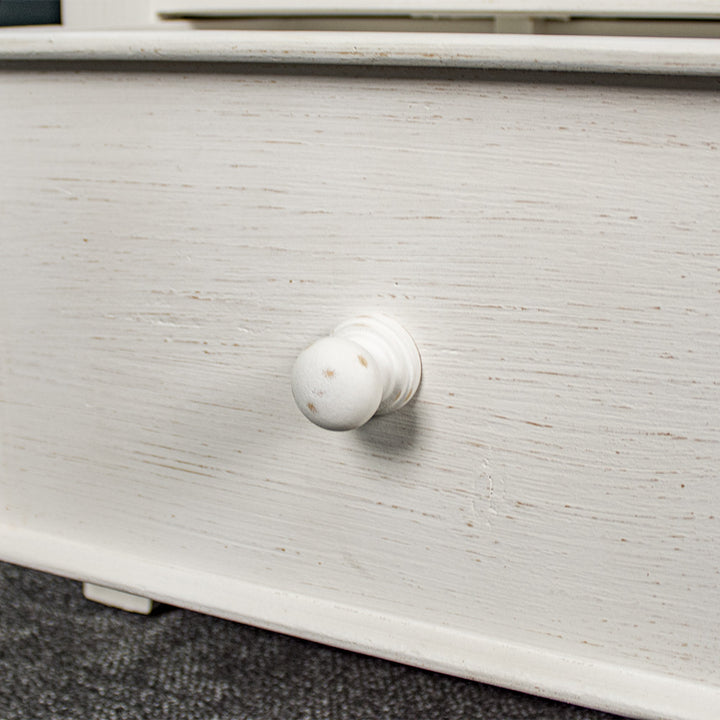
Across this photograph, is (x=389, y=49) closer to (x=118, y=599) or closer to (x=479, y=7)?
(x=479, y=7)

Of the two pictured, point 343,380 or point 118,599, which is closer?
point 343,380

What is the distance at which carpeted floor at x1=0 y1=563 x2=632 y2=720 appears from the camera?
0.44 metres

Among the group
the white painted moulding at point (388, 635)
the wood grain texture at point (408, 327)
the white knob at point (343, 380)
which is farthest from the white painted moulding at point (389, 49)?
the white painted moulding at point (388, 635)

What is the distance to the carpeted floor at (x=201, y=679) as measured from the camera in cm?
44

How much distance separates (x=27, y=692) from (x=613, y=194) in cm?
38

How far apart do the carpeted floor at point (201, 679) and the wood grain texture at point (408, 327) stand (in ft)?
0.12

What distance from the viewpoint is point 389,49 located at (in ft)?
1.14

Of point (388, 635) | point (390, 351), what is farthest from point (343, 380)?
point (388, 635)

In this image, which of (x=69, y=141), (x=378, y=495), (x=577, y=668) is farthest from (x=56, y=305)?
(x=577, y=668)

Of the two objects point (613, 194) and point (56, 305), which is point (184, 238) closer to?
point (56, 305)

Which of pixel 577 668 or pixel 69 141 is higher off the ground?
pixel 69 141

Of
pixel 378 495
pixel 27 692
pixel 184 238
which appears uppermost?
pixel 184 238

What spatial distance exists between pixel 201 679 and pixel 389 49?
33 cm

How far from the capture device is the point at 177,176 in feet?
1.34
